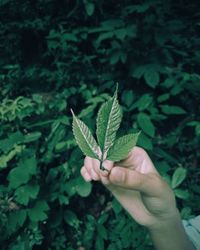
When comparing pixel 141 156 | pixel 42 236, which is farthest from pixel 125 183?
pixel 42 236

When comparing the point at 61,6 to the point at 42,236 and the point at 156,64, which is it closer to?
the point at 156,64

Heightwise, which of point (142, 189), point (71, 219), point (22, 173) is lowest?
point (71, 219)

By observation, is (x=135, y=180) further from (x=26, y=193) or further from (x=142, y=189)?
(x=26, y=193)

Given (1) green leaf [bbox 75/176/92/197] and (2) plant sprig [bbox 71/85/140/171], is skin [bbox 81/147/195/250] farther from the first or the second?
(1) green leaf [bbox 75/176/92/197]

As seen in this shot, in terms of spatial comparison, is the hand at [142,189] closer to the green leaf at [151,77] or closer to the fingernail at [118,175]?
the fingernail at [118,175]

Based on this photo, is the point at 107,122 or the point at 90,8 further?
the point at 90,8

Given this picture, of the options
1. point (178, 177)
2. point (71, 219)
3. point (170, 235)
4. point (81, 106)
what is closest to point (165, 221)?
point (170, 235)
